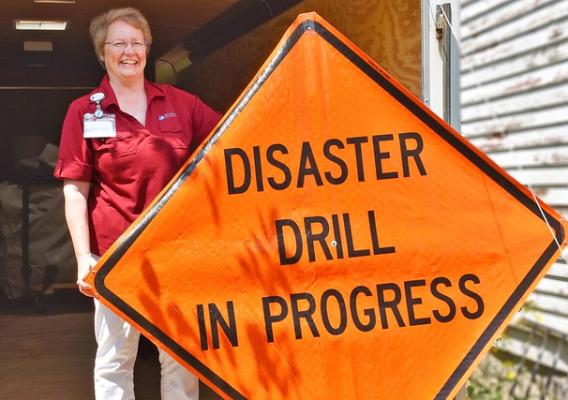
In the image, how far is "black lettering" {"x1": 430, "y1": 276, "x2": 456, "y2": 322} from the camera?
3.12 m

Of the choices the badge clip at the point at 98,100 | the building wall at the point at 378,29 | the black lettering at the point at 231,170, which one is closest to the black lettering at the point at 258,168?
the black lettering at the point at 231,170

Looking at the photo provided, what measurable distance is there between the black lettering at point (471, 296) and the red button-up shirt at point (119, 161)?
3.73 feet

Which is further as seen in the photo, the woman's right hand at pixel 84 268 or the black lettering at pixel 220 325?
the woman's right hand at pixel 84 268

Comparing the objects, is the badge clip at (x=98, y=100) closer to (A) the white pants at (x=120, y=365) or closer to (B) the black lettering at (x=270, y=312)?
(A) the white pants at (x=120, y=365)

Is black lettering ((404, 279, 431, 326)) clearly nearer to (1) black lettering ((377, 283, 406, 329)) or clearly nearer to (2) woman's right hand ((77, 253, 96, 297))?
(1) black lettering ((377, 283, 406, 329))

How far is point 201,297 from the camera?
302cm

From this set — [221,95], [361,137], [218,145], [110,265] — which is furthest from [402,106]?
[221,95]

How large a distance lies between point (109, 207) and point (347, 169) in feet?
3.00

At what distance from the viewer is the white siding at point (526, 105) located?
437cm

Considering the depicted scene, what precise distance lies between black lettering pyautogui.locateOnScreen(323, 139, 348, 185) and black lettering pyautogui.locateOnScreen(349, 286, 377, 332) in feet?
1.28

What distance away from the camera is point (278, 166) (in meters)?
3.10

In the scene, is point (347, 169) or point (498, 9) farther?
point (498, 9)

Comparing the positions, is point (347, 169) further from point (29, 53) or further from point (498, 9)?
point (29, 53)

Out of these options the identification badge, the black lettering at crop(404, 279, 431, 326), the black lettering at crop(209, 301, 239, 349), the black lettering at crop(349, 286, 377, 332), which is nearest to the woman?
the identification badge
